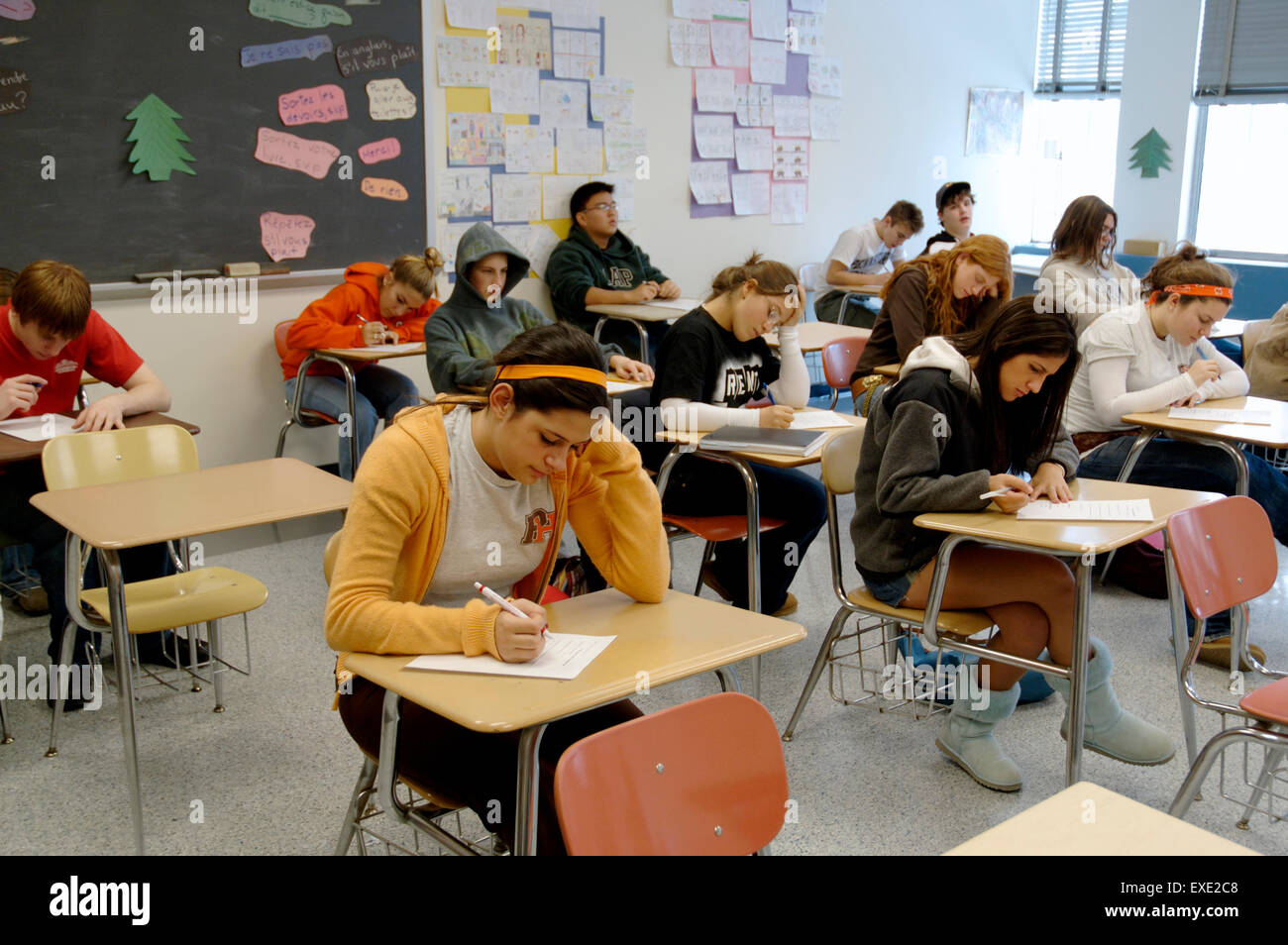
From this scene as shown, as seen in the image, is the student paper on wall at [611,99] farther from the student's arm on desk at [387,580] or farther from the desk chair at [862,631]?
the student's arm on desk at [387,580]

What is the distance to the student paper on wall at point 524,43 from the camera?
501 centimetres

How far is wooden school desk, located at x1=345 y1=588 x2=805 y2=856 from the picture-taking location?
1415 millimetres

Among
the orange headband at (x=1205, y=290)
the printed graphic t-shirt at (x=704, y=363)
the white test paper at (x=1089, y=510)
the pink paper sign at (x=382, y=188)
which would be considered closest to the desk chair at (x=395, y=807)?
the white test paper at (x=1089, y=510)

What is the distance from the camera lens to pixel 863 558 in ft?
8.19

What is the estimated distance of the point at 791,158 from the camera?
20.8ft

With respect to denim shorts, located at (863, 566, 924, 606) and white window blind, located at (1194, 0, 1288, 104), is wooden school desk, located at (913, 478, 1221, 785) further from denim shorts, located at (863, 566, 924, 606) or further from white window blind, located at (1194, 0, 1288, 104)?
white window blind, located at (1194, 0, 1288, 104)

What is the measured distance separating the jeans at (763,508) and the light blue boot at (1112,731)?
35.3 inches

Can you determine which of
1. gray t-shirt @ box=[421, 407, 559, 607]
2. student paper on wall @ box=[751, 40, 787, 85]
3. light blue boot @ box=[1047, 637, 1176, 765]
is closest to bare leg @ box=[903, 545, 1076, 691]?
light blue boot @ box=[1047, 637, 1176, 765]

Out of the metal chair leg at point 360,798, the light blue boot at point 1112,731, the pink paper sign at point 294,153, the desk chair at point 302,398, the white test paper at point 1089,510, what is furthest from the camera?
the pink paper sign at point 294,153

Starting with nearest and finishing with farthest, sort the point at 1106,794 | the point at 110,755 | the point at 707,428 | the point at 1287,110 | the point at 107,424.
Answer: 1. the point at 1106,794
2. the point at 110,755
3. the point at 107,424
4. the point at 707,428
5. the point at 1287,110

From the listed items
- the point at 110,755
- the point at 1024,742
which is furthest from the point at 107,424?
the point at 1024,742

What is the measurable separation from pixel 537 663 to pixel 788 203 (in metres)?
5.22

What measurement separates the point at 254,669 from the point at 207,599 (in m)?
0.55
